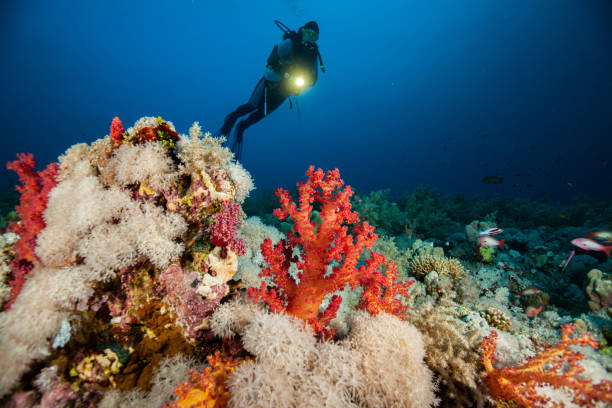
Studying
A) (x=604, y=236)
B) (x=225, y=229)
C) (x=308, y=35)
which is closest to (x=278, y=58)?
(x=308, y=35)

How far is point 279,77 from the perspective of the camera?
9.71 meters

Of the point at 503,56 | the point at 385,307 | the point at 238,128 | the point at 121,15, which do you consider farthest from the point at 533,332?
the point at 121,15

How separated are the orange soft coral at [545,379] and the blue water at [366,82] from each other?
73635mm

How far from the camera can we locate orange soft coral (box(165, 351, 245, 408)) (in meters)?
1.84

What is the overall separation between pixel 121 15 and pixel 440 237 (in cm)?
14405

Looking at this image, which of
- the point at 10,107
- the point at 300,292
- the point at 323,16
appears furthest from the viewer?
the point at 323,16

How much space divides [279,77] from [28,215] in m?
9.29

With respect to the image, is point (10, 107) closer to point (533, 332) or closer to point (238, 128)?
point (238, 128)

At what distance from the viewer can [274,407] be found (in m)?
1.70

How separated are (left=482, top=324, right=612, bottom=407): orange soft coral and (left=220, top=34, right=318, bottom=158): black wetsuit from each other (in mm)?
9527

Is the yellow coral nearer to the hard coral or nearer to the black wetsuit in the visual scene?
the hard coral

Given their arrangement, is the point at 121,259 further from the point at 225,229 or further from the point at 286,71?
the point at 286,71

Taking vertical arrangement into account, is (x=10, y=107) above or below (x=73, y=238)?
above

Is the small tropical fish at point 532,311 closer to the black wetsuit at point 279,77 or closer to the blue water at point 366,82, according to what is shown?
the black wetsuit at point 279,77
